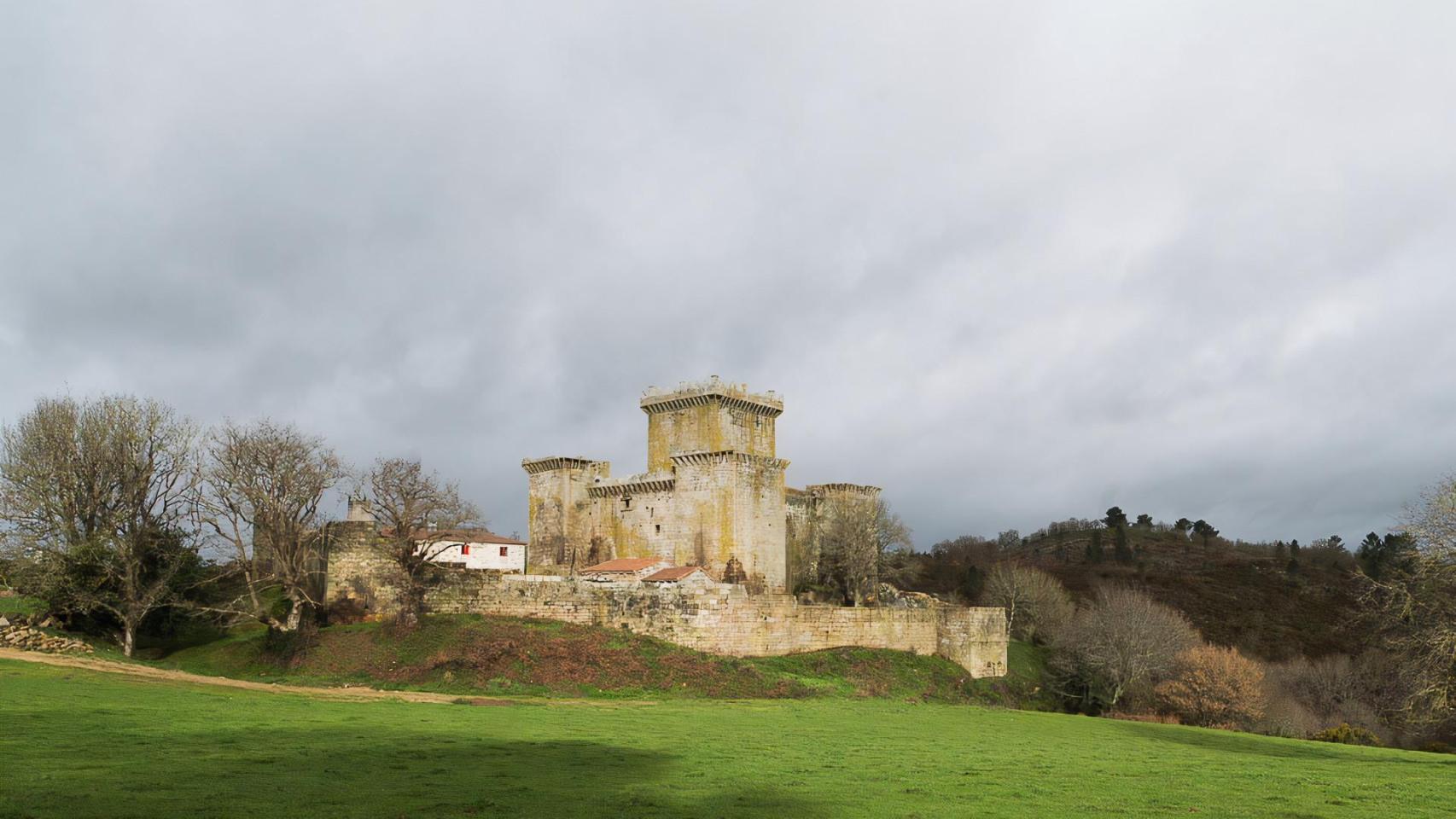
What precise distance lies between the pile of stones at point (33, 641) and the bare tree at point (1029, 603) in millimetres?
52647

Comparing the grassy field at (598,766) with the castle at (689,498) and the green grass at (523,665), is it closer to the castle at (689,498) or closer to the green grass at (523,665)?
the green grass at (523,665)

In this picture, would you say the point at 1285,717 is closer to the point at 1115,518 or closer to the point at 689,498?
the point at 689,498

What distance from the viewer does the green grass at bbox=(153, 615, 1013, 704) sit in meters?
31.8

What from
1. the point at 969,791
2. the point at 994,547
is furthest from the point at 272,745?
the point at 994,547

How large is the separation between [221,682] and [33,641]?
8.51 meters

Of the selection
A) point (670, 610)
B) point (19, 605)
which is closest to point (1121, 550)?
point (670, 610)

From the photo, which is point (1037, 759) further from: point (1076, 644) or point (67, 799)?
point (1076, 644)

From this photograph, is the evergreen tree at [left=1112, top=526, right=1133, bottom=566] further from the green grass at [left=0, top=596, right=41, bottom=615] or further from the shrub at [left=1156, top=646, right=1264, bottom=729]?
the green grass at [left=0, top=596, right=41, bottom=615]

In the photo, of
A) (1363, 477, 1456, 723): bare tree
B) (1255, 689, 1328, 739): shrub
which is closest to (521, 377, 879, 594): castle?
(1255, 689, 1328, 739): shrub

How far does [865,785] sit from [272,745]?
9.69m

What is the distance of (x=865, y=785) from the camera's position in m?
14.6

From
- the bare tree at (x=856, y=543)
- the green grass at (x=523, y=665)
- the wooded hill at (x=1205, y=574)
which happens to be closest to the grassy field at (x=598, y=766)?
the green grass at (x=523, y=665)

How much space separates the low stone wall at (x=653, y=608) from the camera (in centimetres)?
3750

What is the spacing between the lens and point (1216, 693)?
42531mm
